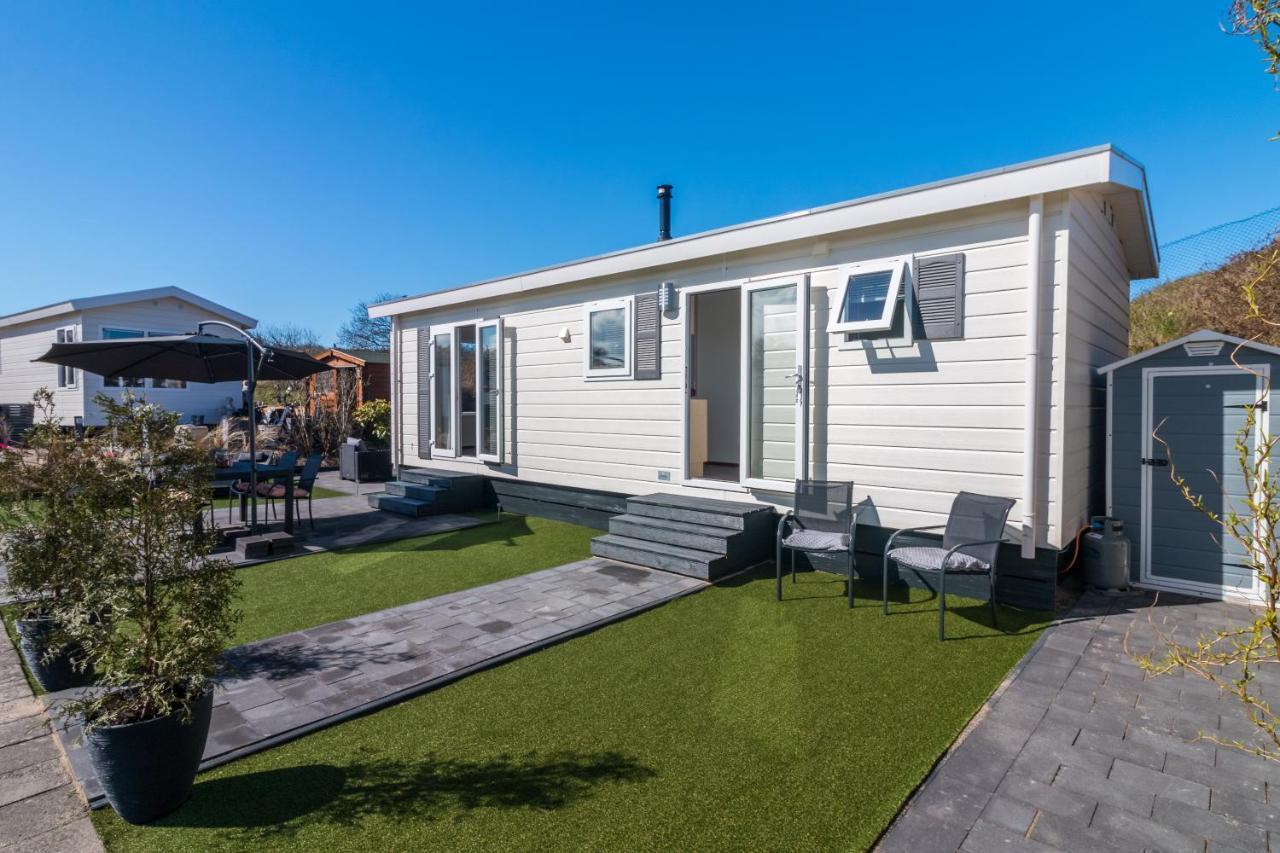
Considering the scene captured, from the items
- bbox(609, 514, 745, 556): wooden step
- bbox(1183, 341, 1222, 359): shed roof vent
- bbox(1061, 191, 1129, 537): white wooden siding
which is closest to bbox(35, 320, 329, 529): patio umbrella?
bbox(609, 514, 745, 556): wooden step

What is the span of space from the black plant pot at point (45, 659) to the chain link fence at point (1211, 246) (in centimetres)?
1045

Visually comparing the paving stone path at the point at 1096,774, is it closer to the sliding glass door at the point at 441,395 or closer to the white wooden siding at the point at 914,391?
the white wooden siding at the point at 914,391

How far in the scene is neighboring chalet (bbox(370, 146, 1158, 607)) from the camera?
4160 mm

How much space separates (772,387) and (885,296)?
126 cm

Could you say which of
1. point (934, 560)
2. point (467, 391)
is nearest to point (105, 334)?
point (467, 391)

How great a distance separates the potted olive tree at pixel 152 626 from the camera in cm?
205

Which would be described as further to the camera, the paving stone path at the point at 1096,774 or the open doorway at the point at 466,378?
the open doorway at the point at 466,378

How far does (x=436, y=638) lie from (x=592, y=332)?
4.04 m

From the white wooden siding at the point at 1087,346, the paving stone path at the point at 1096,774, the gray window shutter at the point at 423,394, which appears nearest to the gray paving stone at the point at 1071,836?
the paving stone path at the point at 1096,774

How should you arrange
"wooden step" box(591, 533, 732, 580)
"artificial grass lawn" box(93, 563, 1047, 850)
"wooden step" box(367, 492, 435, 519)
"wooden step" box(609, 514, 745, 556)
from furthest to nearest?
"wooden step" box(367, 492, 435, 519) < "wooden step" box(609, 514, 745, 556) < "wooden step" box(591, 533, 732, 580) < "artificial grass lawn" box(93, 563, 1047, 850)

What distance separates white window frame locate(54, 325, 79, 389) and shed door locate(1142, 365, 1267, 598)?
1884cm

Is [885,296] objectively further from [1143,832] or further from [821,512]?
[1143,832]

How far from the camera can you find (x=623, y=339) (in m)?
6.67

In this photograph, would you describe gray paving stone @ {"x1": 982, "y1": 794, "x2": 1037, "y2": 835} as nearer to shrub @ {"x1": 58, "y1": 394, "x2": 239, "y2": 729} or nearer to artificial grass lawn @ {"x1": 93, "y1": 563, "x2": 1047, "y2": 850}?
artificial grass lawn @ {"x1": 93, "y1": 563, "x2": 1047, "y2": 850}
